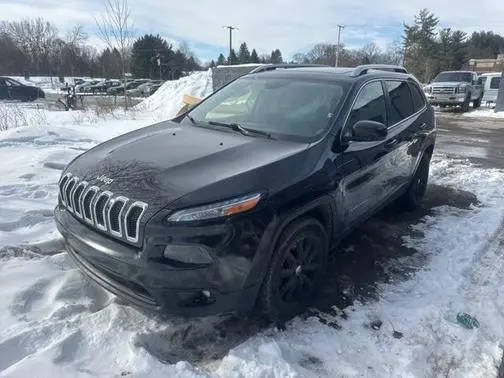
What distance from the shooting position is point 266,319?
2.84 metres

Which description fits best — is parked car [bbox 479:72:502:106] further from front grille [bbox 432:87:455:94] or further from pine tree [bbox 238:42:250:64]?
pine tree [bbox 238:42:250:64]

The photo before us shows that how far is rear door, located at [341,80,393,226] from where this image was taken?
3279 millimetres

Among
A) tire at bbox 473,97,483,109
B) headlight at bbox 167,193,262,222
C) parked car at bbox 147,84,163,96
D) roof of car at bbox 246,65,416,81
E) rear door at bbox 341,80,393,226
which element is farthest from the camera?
parked car at bbox 147,84,163,96

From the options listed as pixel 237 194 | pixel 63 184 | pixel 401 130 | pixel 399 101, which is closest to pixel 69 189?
pixel 63 184

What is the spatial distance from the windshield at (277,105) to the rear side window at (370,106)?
0.18m

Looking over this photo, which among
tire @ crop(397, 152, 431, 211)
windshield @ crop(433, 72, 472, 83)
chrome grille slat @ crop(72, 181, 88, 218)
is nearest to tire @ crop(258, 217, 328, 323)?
chrome grille slat @ crop(72, 181, 88, 218)

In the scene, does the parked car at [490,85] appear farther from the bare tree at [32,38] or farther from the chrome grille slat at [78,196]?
the bare tree at [32,38]

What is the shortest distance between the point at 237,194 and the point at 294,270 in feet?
2.75

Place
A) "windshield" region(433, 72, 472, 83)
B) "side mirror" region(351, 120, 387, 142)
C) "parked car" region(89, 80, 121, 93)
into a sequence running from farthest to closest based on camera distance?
"parked car" region(89, 80, 121, 93)
"windshield" region(433, 72, 472, 83)
"side mirror" region(351, 120, 387, 142)

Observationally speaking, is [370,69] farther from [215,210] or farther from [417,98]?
[215,210]

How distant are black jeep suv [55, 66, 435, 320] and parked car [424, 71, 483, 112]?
59.7ft

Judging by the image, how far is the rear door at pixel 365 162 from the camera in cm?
328

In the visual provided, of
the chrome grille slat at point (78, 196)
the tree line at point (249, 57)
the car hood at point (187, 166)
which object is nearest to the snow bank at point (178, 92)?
the car hood at point (187, 166)

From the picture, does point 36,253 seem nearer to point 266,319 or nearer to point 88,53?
point 266,319
